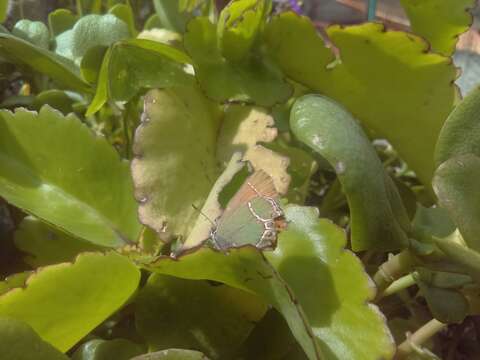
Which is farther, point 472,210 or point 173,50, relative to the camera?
point 173,50

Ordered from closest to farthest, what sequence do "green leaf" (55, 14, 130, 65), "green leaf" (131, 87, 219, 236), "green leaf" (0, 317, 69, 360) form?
"green leaf" (0, 317, 69, 360) → "green leaf" (131, 87, 219, 236) → "green leaf" (55, 14, 130, 65)

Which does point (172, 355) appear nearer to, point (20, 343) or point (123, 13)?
point (20, 343)

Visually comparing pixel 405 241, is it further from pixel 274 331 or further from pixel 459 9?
pixel 459 9

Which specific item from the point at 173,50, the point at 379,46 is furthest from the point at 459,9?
the point at 173,50

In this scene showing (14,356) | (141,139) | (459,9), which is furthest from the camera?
(459,9)

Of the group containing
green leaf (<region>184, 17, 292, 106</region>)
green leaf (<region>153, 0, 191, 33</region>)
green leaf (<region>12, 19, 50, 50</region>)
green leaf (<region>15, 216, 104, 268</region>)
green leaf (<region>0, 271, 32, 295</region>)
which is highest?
green leaf (<region>184, 17, 292, 106</region>)

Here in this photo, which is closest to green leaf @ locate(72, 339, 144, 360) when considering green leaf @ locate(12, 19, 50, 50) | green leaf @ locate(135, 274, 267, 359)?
green leaf @ locate(135, 274, 267, 359)

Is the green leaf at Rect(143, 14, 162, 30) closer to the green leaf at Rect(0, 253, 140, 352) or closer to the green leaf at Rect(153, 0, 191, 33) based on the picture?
the green leaf at Rect(153, 0, 191, 33)
